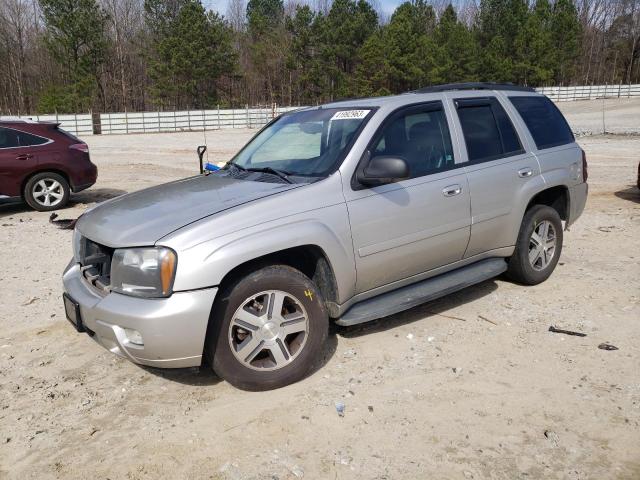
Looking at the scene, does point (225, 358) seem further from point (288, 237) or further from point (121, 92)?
point (121, 92)

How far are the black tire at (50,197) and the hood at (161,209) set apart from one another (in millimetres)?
6338

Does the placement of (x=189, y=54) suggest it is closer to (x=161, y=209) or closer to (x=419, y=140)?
(x=419, y=140)

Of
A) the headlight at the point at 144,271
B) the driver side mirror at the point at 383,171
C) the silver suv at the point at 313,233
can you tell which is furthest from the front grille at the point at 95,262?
the driver side mirror at the point at 383,171

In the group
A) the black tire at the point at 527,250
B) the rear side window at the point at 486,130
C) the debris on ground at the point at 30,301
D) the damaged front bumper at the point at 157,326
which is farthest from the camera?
the debris on ground at the point at 30,301

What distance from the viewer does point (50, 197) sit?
9.84m

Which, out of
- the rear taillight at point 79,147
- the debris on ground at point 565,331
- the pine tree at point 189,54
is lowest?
the debris on ground at point 565,331

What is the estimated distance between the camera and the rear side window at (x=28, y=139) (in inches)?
374

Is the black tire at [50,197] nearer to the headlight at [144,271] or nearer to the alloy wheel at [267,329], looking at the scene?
the headlight at [144,271]

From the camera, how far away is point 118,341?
3219 millimetres

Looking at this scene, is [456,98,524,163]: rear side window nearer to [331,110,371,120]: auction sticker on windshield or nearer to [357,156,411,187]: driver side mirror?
[331,110,371,120]: auction sticker on windshield

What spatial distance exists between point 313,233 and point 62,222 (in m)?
6.65

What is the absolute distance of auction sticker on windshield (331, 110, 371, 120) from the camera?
414 centimetres

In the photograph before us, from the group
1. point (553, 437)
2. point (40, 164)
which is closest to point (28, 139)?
point (40, 164)

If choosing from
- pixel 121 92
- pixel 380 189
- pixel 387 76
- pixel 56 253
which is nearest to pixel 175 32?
pixel 121 92
